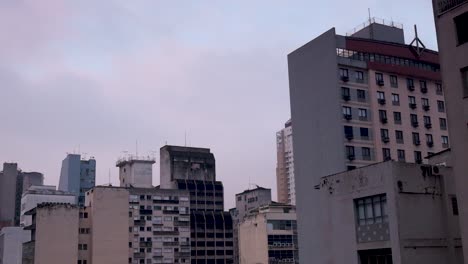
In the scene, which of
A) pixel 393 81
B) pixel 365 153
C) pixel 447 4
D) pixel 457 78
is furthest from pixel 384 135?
pixel 457 78

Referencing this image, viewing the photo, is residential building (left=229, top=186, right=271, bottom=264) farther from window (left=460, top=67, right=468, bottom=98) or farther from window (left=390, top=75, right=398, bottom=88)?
window (left=460, top=67, right=468, bottom=98)

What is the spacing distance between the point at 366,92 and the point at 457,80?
129 ft

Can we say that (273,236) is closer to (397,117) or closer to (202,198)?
(202,198)

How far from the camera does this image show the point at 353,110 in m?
70.5

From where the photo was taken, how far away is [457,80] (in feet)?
109

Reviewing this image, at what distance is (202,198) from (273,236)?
33455mm

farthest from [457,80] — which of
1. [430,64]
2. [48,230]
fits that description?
[48,230]

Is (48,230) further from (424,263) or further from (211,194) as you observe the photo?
(424,263)

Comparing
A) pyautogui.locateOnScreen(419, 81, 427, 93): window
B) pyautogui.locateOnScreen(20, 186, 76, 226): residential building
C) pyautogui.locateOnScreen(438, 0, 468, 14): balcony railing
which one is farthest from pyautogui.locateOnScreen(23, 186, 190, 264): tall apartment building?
pyautogui.locateOnScreen(438, 0, 468, 14): balcony railing

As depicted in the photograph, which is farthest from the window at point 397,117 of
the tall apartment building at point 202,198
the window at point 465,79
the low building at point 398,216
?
the tall apartment building at point 202,198

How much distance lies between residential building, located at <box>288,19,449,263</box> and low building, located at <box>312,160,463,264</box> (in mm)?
25358

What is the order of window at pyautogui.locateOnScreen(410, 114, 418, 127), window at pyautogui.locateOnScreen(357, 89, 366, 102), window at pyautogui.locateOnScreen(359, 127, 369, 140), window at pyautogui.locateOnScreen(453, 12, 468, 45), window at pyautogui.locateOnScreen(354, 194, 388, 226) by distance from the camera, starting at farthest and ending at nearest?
window at pyautogui.locateOnScreen(410, 114, 418, 127)
window at pyautogui.locateOnScreen(357, 89, 366, 102)
window at pyautogui.locateOnScreen(359, 127, 369, 140)
window at pyautogui.locateOnScreen(354, 194, 388, 226)
window at pyautogui.locateOnScreen(453, 12, 468, 45)

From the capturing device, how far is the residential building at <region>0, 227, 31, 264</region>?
139m

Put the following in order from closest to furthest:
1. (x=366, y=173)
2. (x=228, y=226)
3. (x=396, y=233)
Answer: (x=396, y=233), (x=366, y=173), (x=228, y=226)
